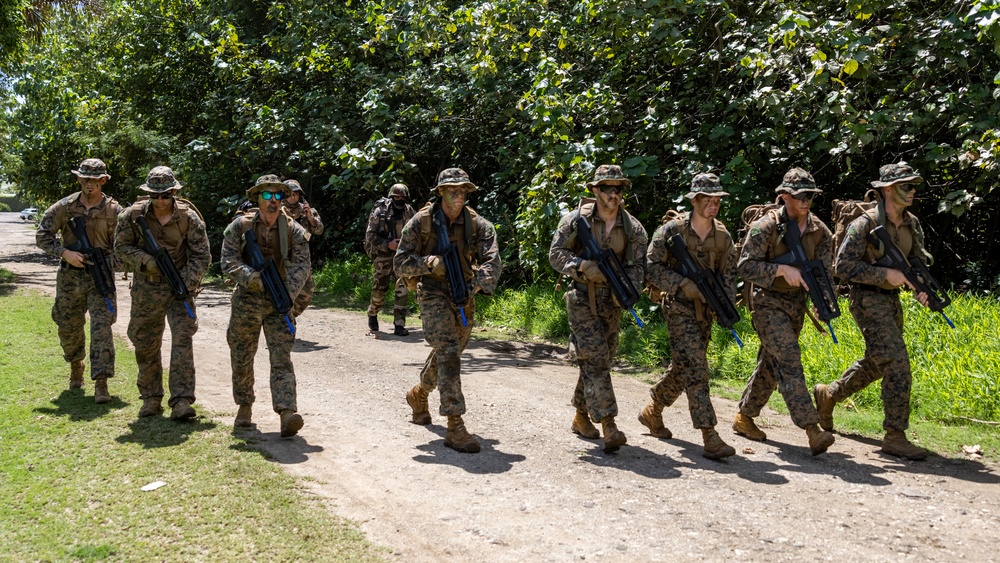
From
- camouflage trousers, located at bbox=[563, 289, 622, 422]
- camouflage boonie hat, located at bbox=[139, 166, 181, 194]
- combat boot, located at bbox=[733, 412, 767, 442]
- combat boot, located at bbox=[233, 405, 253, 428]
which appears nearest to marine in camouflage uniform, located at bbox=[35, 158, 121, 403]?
camouflage boonie hat, located at bbox=[139, 166, 181, 194]

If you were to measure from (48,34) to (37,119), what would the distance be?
248 cm

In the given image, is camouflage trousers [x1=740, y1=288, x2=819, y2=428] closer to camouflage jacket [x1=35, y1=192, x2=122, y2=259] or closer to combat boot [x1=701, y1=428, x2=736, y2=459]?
combat boot [x1=701, y1=428, x2=736, y2=459]

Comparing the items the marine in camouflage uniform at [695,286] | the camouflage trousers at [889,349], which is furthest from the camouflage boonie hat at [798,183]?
the camouflage trousers at [889,349]

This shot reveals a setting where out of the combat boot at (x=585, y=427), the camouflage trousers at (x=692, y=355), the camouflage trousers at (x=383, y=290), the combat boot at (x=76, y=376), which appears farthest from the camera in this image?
the camouflage trousers at (x=383, y=290)

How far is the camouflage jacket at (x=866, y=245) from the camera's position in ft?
21.9

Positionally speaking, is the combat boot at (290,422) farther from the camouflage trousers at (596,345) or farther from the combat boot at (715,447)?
the combat boot at (715,447)

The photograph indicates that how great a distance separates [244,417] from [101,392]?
1.73 m

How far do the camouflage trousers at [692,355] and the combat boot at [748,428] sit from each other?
0.82m

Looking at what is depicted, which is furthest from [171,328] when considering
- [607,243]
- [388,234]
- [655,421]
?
[388,234]

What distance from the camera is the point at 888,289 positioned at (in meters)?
6.70

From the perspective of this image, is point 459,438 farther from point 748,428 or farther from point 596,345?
point 748,428

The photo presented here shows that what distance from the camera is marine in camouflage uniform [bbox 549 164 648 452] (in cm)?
647

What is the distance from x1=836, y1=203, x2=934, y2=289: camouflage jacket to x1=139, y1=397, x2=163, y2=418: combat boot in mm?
5526

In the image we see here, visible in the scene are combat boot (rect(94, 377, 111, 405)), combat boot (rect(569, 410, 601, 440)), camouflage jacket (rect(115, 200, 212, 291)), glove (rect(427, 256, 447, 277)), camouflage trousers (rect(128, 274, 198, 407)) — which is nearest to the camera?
glove (rect(427, 256, 447, 277))
